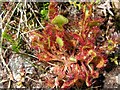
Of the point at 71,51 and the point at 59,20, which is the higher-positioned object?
the point at 59,20

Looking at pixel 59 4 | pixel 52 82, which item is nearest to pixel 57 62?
pixel 52 82

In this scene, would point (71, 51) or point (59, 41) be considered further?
point (71, 51)

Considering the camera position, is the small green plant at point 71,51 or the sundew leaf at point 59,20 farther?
the small green plant at point 71,51

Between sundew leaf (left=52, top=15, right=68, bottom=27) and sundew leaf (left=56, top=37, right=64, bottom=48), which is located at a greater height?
sundew leaf (left=52, top=15, right=68, bottom=27)

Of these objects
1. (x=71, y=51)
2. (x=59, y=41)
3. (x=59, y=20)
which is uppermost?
(x=59, y=20)

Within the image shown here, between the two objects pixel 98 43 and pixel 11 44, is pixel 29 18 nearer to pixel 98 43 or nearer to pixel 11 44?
pixel 11 44

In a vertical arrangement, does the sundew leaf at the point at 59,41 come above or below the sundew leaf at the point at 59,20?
below

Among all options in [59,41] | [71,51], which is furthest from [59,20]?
[71,51]

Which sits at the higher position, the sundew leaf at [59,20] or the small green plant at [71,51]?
the sundew leaf at [59,20]

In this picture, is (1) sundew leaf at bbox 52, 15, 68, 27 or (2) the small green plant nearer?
(1) sundew leaf at bbox 52, 15, 68, 27

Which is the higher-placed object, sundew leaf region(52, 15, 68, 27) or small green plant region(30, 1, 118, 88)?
sundew leaf region(52, 15, 68, 27)

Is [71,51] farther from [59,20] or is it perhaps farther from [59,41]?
[59,20]
